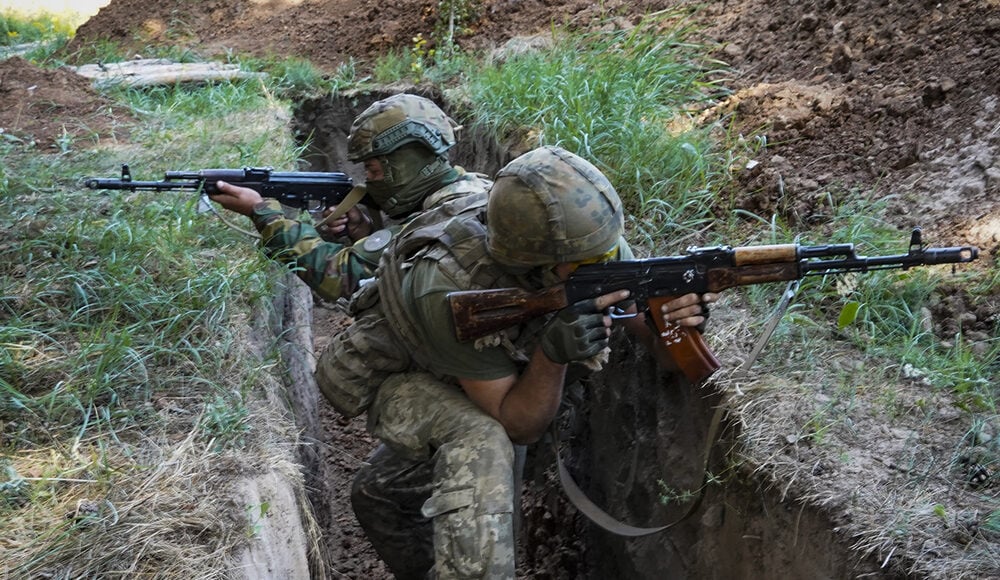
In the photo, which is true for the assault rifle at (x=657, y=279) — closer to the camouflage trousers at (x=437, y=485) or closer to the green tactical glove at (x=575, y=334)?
the green tactical glove at (x=575, y=334)

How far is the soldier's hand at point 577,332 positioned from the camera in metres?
3.11

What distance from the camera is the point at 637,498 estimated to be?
4098 mm

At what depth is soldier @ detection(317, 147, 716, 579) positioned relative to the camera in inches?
123

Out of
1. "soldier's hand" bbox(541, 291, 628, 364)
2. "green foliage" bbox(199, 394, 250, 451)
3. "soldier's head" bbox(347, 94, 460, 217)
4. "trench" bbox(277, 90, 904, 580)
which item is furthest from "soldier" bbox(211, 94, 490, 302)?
"soldier's hand" bbox(541, 291, 628, 364)

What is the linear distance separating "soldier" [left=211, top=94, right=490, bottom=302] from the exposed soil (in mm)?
1203

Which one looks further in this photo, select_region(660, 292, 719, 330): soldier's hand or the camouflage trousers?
select_region(660, 292, 719, 330): soldier's hand

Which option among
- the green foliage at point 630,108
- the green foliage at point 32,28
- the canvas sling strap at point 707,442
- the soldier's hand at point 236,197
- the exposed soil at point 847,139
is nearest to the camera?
the exposed soil at point 847,139

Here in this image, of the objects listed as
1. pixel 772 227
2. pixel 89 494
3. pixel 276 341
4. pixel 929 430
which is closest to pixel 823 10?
pixel 772 227

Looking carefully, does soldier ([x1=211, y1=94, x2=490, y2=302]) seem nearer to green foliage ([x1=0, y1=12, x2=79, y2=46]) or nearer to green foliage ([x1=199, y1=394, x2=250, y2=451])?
green foliage ([x1=199, y1=394, x2=250, y2=451])

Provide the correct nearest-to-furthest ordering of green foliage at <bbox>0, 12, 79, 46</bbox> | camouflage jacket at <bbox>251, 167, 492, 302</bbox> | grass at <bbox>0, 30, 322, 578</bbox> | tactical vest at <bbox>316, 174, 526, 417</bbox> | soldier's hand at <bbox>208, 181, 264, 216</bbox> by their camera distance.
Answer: grass at <bbox>0, 30, 322, 578</bbox>, tactical vest at <bbox>316, 174, 526, 417</bbox>, camouflage jacket at <bbox>251, 167, 492, 302</bbox>, soldier's hand at <bbox>208, 181, 264, 216</bbox>, green foliage at <bbox>0, 12, 79, 46</bbox>

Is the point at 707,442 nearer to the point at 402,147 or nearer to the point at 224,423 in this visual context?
the point at 224,423

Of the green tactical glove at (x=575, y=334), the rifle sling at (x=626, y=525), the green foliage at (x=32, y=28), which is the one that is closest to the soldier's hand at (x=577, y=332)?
the green tactical glove at (x=575, y=334)

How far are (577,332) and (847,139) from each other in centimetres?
249

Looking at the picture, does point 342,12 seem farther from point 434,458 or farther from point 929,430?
point 929,430
